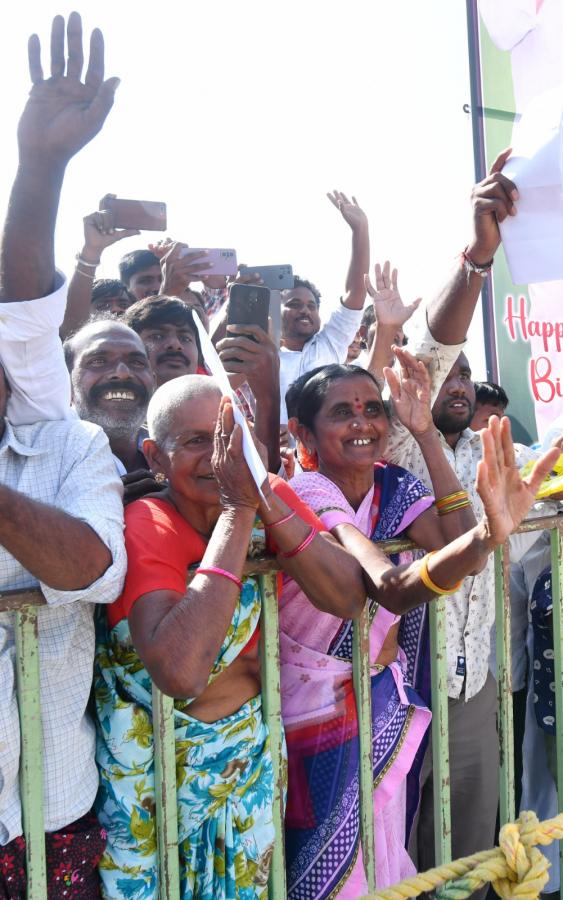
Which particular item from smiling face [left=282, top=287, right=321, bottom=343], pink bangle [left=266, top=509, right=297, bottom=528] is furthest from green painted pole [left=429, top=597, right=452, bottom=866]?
smiling face [left=282, top=287, right=321, bottom=343]

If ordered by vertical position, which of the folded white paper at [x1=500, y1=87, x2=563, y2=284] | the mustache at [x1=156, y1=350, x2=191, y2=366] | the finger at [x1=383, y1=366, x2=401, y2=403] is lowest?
the finger at [x1=383, y1=366, x2=401, y2=403]

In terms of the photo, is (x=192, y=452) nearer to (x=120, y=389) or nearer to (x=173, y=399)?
(x=173, y=399)

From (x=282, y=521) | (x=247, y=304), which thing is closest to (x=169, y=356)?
(x=247, y=304)

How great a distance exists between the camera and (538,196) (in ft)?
8.11

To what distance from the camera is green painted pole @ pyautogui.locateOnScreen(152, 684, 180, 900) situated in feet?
6.20

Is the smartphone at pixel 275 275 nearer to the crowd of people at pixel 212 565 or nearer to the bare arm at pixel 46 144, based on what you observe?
the crowd of people at pixel 212 565

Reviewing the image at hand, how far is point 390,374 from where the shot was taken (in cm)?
264

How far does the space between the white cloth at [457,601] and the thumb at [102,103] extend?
1.25 metres

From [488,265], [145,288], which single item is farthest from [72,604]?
[145,288]

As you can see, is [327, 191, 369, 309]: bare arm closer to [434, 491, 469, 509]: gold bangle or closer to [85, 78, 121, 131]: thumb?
[434, 491, 469, 509]: gold bangle

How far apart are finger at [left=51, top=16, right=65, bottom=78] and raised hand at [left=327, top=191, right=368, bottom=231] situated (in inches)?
119

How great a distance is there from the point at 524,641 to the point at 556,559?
40.4 inches

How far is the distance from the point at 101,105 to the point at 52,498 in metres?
0.98

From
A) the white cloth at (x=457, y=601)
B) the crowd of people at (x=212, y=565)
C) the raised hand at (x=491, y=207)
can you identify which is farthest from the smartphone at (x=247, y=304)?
the raised hand at (x=491, y=207)
